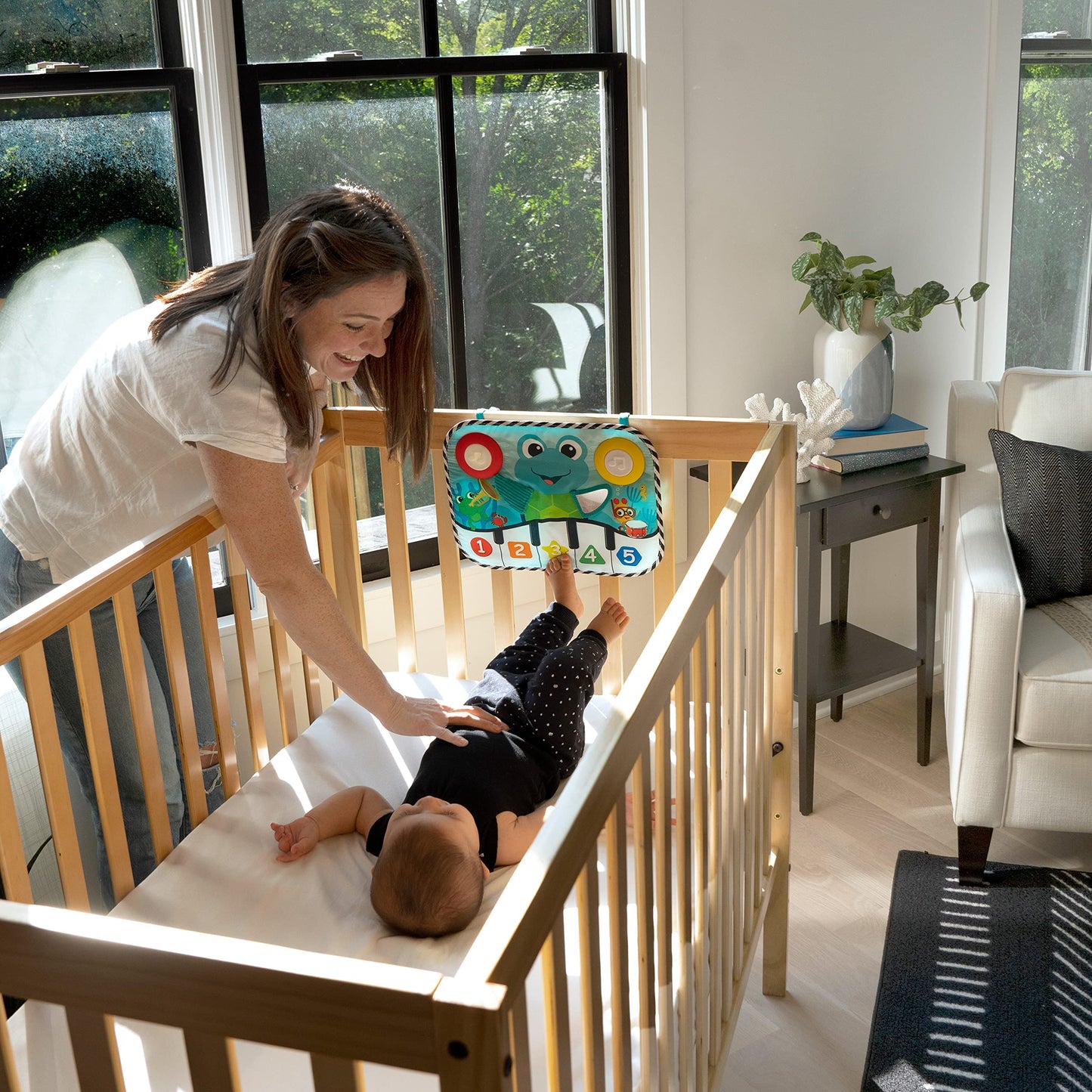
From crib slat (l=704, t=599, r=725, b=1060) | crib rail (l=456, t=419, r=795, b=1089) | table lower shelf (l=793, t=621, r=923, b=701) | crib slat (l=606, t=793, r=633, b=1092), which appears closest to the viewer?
crib rail (l=456, t=419, r=795, b=1089)

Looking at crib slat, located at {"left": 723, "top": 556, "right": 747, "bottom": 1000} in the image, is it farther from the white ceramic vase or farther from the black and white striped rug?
the white ceramic vase

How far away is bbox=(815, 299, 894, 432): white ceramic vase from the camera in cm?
232

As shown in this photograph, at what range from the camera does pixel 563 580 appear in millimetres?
→ 1821

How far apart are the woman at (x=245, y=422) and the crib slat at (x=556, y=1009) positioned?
66 cm

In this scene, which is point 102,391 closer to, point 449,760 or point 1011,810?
point 449,760

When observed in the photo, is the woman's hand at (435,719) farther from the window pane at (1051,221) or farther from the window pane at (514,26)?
the window pane at (1051,221)

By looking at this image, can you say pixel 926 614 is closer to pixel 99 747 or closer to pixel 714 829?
pixel 714 829

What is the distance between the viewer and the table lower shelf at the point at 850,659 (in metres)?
2.32

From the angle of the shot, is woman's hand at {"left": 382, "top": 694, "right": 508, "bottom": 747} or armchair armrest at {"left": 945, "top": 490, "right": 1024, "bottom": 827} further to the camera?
armchair armrest at {"left": 945, "top": 490, "right": 1024, "bottom": 827}

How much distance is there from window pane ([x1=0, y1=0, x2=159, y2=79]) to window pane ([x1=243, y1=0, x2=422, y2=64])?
18cm

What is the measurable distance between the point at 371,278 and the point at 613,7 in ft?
4.16

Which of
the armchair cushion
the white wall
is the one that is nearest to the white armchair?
the armchair cushion

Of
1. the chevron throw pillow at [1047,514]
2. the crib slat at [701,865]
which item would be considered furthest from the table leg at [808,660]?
the crib slat at [701,865]

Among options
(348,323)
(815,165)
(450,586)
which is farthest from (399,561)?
(815,165)
